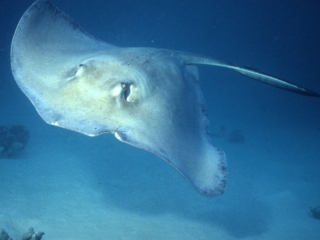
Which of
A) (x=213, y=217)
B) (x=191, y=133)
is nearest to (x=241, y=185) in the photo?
(x=213, y=217)

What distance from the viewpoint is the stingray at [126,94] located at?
2.75 meters

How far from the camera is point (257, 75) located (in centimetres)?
416

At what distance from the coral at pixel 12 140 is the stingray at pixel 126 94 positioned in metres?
8.55

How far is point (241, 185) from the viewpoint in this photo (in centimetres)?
1146

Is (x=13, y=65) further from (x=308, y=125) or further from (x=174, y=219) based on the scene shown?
(x=308, y=125)

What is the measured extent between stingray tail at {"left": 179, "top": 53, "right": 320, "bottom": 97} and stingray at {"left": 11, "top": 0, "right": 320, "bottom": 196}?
0.05ft

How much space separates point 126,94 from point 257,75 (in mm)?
2426

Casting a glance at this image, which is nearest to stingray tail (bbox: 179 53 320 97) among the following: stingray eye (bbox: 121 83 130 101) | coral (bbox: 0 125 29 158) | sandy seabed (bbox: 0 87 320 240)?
stingray eye (bbox: 121 83 130 101)

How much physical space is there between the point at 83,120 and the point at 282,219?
9.11m

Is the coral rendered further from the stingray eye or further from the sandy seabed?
the stingray eye

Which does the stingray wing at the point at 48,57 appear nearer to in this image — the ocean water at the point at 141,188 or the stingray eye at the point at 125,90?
the stingray eye at the point at 125,90

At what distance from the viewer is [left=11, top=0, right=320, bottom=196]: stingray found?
275 centimetres

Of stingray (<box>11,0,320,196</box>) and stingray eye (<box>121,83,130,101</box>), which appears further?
stingray eye (<box>121,83,130,101</box>)

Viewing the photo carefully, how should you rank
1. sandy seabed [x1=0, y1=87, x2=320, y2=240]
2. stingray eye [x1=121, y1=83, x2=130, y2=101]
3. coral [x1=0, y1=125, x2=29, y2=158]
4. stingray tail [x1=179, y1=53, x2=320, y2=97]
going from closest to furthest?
stingray eye [x1=121, y1=83, x2=130, y2=101]
stingray tail [x1=179, y1=53, x2=320, y2=97]
sandy seabed [x1=0, y1=87, x2=320, y2=240]
coral [x1=0, y1=125, x2=29, y2=158]
